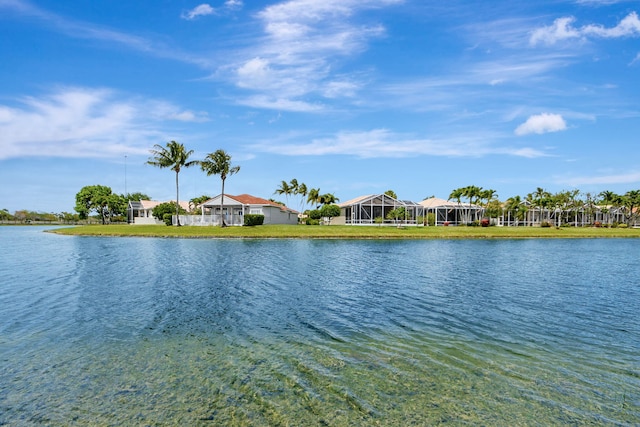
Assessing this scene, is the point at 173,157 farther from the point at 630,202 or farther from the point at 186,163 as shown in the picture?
the point at 630,202

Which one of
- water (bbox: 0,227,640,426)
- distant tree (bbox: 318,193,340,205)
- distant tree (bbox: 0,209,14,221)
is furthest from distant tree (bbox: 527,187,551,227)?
distant tree (bbox: 0,209,14,221)

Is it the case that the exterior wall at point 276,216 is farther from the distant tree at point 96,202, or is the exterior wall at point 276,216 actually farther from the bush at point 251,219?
the distant tree at point 96,202

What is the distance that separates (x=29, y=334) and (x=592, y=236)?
76.1 metres

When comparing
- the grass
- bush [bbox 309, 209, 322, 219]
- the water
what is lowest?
the water

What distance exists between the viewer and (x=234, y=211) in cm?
7331

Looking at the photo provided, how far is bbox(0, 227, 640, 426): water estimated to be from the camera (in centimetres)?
702

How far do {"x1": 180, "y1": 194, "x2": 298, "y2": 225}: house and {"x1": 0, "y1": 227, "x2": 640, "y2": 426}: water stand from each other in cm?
4657

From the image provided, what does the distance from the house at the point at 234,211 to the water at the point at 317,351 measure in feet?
153

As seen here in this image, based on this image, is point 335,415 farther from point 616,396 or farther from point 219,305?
point 219,305

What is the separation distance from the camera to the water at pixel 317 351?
7.02 metres

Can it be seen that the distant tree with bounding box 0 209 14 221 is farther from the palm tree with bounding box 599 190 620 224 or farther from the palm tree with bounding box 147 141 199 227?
the palm tree with bounding box 599 190 620 224

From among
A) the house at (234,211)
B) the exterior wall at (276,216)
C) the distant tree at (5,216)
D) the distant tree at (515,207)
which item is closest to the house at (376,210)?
the exterior wall at (276,216)

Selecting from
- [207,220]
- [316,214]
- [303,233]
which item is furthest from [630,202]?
[207,220]

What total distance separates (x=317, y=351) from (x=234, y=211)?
2571 inches
